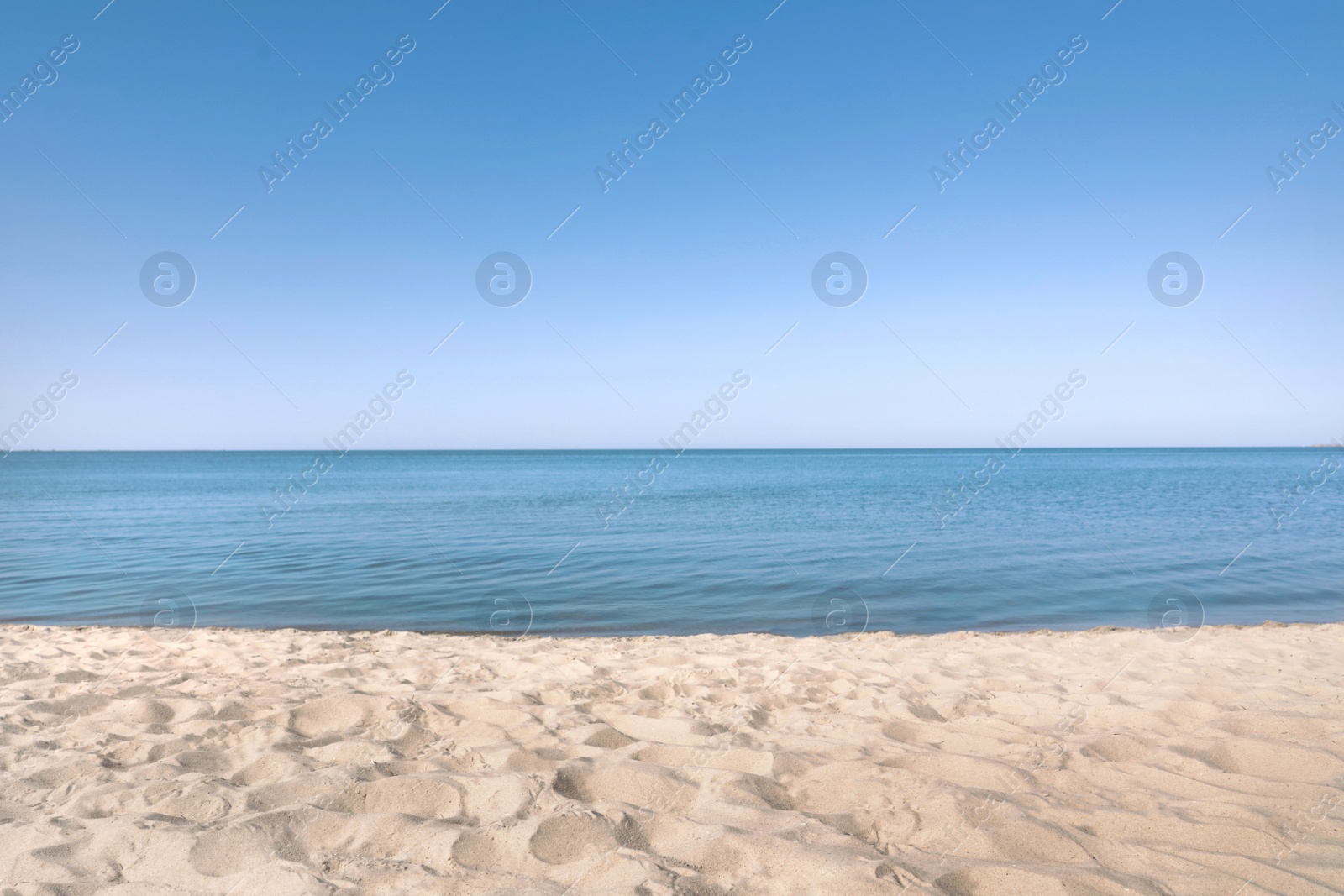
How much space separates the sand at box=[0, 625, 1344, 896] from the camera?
3.30 m

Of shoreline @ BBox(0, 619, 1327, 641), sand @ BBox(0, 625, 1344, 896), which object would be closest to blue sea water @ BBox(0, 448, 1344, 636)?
shoreline @ BBox(0, 619, 1327, 641)

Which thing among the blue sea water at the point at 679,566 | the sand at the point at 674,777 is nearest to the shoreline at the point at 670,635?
the blue sea water at the point at 679,566

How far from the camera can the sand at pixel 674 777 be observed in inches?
130

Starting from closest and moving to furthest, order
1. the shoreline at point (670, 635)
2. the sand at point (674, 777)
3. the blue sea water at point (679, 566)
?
1. the sand at point (674, 777)
2. the shoreline at point (670, 635)
3. the blue sea water at point (679, 566)

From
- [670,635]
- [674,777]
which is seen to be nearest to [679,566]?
[670,635]

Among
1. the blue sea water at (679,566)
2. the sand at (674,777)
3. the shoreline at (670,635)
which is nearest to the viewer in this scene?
the sand at (674,777)

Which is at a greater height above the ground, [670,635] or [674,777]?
[670,635]

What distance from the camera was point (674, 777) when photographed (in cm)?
426

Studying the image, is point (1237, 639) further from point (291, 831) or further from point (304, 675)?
point (304, 675)

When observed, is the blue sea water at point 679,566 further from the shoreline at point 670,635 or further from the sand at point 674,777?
the sand at point 674,777

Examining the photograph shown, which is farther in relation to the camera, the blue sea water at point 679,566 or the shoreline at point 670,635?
the blue sea water at point 679,566

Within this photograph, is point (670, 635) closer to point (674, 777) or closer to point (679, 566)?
point (679, 566)

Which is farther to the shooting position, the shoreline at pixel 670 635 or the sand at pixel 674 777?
the shoreline at pixel 670 635

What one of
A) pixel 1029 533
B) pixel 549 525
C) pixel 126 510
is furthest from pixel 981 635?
pixel 126 510
